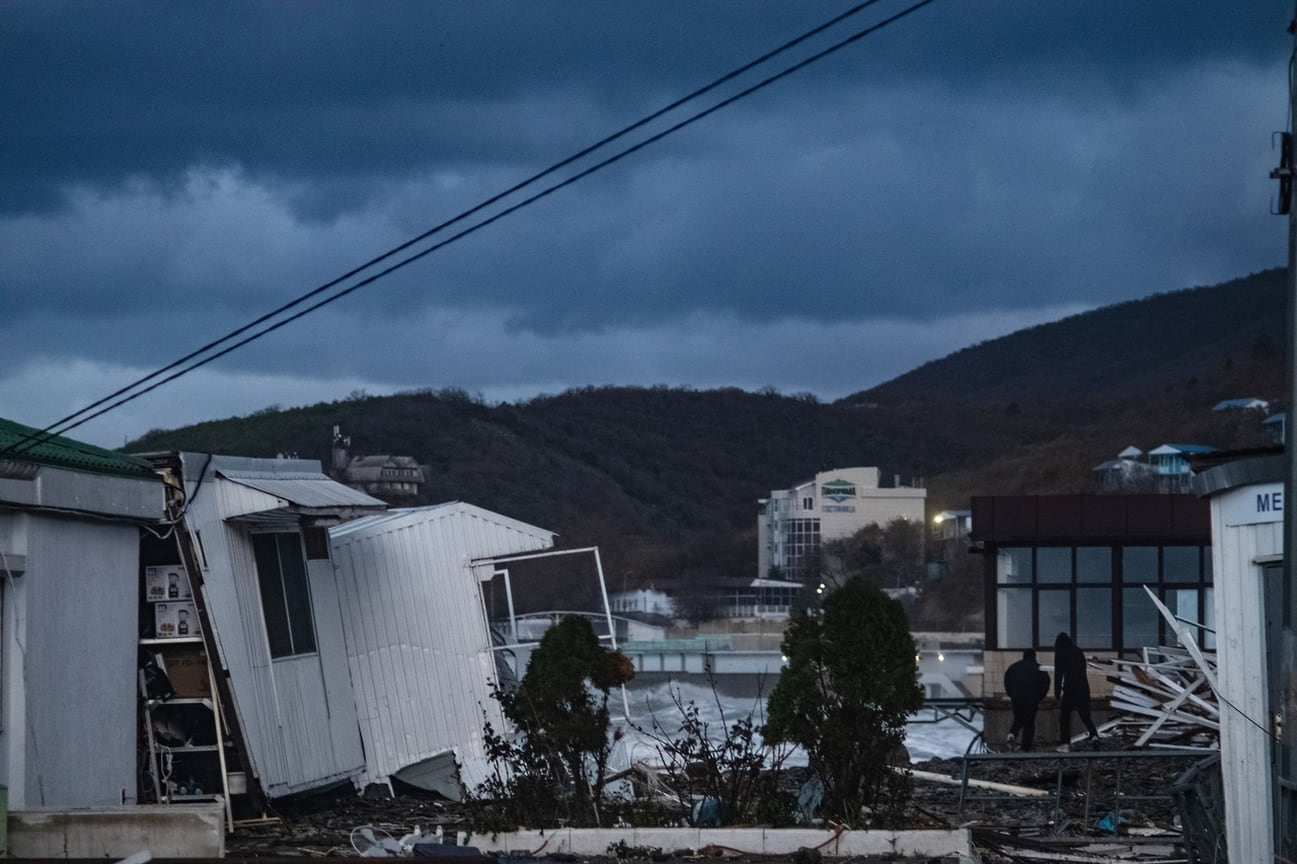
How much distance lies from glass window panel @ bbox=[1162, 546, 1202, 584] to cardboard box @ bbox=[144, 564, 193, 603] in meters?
18.3

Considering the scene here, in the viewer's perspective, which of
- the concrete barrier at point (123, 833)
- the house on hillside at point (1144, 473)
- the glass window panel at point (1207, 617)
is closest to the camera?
the concrete barrier at point (123, 833)

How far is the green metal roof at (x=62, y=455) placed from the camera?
12.6m

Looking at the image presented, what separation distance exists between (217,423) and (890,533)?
4489 centimetres

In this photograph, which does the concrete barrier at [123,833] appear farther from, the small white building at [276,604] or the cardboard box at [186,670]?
the cardboard box at [186,670]

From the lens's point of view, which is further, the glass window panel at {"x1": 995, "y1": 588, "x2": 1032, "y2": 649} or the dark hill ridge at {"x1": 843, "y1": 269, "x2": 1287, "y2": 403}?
the dark hill ridge at {"x1": 843, "y1": 269, "x2": 1287, "y2": 403}

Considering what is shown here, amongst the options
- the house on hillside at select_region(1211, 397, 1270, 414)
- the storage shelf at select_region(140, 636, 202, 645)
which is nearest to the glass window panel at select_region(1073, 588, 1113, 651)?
the storage shelf at select_region(140, 636, 202, 645)

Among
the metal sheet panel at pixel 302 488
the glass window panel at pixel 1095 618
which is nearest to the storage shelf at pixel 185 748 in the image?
the metal sheet panel at pixel 302 488

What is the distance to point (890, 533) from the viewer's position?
109062 millimetres

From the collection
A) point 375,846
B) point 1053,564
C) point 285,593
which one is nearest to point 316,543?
point 285,593

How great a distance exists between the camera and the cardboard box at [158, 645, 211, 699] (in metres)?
15.2

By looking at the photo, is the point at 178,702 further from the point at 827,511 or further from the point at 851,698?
the point at 827,511

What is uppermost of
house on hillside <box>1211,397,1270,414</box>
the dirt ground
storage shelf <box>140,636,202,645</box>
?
house on hillside <box>1211,397,1270,414</box>

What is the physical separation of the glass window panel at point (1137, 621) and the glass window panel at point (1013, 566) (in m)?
1.65

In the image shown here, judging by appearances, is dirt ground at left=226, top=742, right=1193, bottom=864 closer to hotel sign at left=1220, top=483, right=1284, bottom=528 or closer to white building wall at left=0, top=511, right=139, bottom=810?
white building wall at left=0, top=511, right=139, bottom=810
